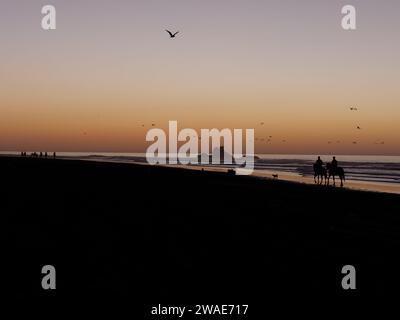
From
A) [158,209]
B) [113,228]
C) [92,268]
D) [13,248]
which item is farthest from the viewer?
[158,209]

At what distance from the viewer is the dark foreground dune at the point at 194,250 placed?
10414 mm

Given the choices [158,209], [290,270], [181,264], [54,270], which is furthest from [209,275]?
[158,209]

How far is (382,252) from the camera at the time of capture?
14.0m

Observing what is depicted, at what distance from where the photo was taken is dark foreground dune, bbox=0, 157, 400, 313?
10.4m

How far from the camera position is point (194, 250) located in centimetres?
1388

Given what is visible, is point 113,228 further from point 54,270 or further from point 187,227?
point 54,270

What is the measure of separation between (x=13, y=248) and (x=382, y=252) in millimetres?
10677

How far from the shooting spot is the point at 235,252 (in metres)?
13.8
